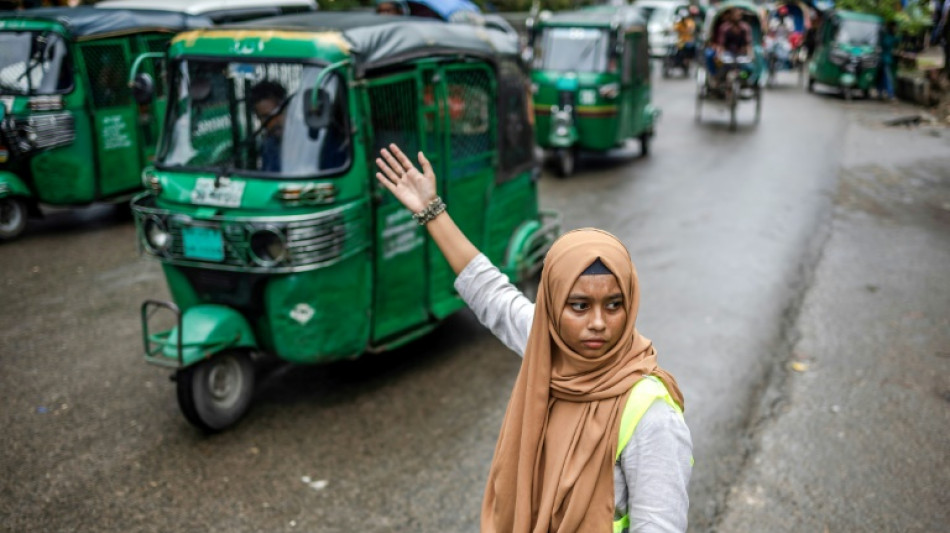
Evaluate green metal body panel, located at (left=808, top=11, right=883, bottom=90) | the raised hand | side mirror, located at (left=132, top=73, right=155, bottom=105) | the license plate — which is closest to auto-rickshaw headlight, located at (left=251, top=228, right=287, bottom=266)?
the license plate

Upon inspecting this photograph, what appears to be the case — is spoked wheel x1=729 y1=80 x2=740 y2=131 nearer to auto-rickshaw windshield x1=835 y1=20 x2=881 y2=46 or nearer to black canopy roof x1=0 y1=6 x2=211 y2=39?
auto-rickshaw windshield x1=835 y1=20 x2=881 y2=46

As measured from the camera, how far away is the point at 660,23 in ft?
Result: 101

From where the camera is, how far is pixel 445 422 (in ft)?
16.5

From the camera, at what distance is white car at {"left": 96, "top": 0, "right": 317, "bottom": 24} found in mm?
11578

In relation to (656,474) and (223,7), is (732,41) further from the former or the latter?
(656,474)

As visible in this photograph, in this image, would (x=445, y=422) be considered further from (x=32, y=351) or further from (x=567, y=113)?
(x=567, y=113)

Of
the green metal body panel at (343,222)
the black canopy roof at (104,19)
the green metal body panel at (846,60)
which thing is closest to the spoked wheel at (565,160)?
the black canopy roof at (104,19)

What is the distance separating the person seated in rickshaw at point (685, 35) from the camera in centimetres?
2506

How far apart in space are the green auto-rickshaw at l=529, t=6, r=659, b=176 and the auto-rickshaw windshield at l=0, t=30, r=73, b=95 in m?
6.37

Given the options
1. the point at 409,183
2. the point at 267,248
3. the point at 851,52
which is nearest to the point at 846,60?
the point at 851,52

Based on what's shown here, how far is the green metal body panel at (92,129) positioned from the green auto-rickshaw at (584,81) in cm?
552

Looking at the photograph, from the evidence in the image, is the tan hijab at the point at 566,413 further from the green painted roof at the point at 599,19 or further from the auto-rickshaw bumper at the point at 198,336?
the green painted roof at the point at 599,19

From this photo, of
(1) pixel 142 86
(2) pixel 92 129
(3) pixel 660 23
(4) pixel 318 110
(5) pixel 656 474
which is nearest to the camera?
(5) pixel 656 474

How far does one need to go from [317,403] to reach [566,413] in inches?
138
